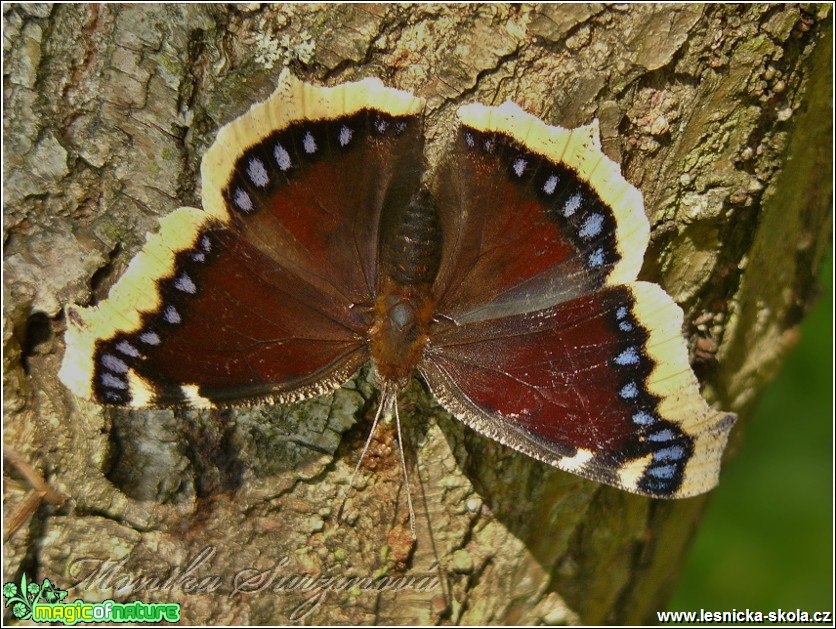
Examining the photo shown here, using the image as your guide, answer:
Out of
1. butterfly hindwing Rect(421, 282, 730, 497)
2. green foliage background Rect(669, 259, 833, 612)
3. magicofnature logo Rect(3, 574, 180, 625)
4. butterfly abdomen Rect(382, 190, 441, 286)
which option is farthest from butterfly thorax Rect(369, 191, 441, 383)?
green foliage background Rect(669, 259, 833, 612)

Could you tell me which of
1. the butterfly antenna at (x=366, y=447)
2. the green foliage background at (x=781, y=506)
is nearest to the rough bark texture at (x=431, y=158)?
the butterfly antenna at (x=366, y=447)

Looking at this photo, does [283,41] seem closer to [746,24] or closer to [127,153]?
[127,153]

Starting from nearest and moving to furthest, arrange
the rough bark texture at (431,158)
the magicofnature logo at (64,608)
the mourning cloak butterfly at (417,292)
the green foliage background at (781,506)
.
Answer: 1. the rough bark texture at (431,158)
2. the mourning cloak butterfly at (417,292)
3. the magicofnature logo at (64,608)
4. the green foliage background at (781,506)

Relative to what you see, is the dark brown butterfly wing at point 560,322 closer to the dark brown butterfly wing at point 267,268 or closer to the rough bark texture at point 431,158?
the rough bark texture at point 431,158

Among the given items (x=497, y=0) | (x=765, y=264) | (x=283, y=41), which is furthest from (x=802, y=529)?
(x=283, y=41)

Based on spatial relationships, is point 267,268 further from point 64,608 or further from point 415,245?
point 64,608

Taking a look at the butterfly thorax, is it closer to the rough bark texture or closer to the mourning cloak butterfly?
the mourning cloak butterfly

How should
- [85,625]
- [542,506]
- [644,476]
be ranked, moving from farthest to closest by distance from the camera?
[542,506] → [85,625] → [644,476]
